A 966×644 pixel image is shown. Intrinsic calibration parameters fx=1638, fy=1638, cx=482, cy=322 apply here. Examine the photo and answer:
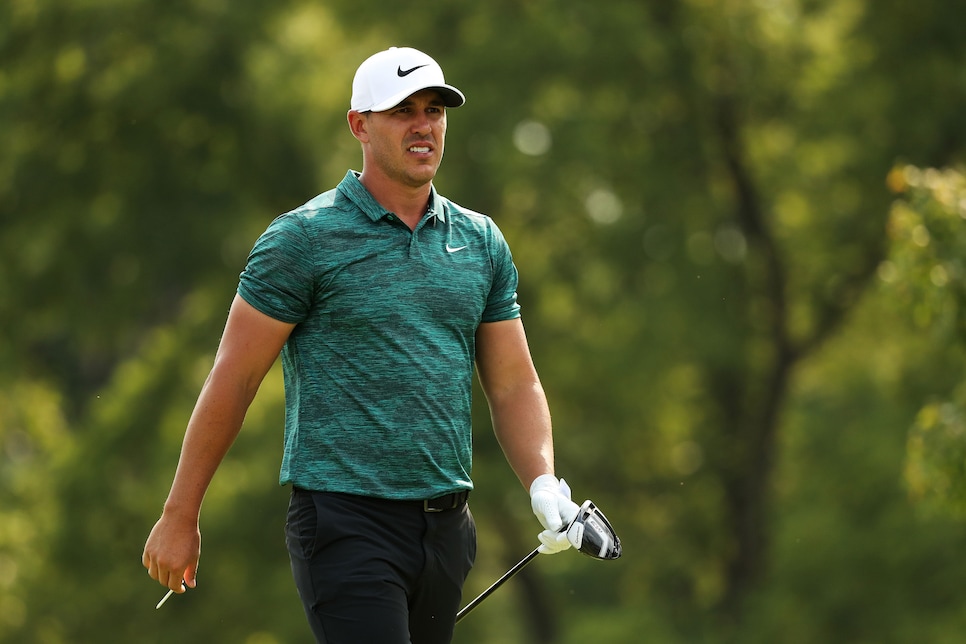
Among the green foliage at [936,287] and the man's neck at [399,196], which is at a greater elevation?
the man's neck at [399,196]

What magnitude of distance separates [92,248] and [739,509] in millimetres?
8274

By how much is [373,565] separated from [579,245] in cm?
1532

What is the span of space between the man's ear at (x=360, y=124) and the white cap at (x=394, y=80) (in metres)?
0.02

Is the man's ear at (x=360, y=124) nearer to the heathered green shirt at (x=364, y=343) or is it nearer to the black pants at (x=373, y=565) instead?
the heathered green shirt at (x=364, y=343)

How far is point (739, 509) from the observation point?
65.4 feet

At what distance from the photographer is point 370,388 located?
3.95 m

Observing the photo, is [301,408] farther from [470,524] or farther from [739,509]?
[739,509]

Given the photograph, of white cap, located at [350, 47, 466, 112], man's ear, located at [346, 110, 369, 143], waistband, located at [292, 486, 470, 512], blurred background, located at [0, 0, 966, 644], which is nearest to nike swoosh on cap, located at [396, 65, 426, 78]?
white cap, located at [350, 47, 466, 112]

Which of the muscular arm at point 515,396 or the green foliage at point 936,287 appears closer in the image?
the muscular arm at point 515,396

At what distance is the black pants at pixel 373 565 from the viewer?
3.84 metres

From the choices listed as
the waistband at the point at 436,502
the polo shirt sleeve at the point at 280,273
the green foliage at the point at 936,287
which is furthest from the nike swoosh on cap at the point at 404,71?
the green foliage at the point at 936,287

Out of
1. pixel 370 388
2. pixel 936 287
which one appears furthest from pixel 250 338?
pixel 936 287

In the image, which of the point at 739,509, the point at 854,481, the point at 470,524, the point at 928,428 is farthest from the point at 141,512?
the point at 470,524

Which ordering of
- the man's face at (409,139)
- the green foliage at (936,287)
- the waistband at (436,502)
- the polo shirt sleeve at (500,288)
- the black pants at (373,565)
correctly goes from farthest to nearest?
1. the green foliage at (936,287)
2. the polo shirt sleeve at (500,288)
3. the man's face at (409,139)
4. the waistband at (436,502)
5. the black pants at (373,565)
